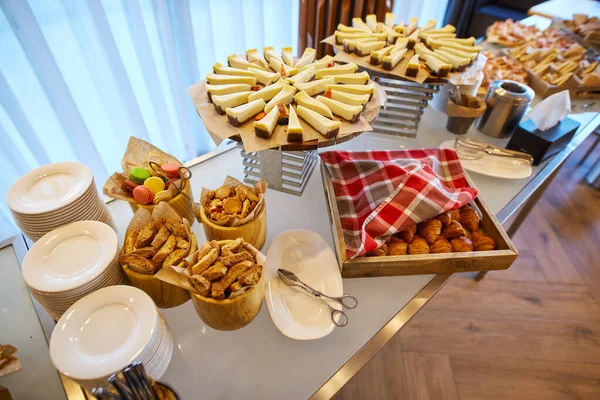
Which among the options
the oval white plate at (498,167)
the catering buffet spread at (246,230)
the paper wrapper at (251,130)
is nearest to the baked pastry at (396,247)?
the catering buffet spread at (246,230)

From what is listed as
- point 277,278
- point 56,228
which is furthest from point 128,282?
point 277,278

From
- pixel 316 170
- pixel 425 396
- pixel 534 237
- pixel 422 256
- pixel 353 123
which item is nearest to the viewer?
pixel 422 256

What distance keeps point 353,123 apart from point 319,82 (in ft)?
0.63

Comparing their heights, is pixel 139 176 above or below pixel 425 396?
above

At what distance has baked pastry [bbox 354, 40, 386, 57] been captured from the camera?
1.21 m

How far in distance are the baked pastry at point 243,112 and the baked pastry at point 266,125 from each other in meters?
Answer: 0.05

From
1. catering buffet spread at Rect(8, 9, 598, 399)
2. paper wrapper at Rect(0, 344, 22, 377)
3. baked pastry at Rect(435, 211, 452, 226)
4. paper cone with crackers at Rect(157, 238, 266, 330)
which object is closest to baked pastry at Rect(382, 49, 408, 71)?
catering buffet spread at Rect(8, 9, 598, 399)

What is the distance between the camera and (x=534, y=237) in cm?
203

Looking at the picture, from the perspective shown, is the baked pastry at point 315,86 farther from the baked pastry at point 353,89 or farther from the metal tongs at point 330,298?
the metal tongs at point 330,298

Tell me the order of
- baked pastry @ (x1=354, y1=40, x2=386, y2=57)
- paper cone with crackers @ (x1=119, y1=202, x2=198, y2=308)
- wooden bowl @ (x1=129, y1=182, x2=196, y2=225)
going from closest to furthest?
paper cone with crackers @ (x1=119, y1=202, x2=198, y2=308) → wooden bowl @ (x1=129, y1=182, x2=196, y2=225) → baked pastry @ (x1=354, y1=40, x2=386, y2=57)

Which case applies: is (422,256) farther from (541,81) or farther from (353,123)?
(541,81)

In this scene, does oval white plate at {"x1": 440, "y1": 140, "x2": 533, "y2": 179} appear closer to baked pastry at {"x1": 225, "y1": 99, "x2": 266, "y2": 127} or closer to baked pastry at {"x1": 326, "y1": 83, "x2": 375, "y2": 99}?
baked pastry at {"x1": 326, "y1": 83, "x2": 375, "y2": 99}

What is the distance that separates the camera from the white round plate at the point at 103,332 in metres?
0.52

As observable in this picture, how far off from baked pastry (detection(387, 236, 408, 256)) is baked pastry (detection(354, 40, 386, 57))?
71 cm
